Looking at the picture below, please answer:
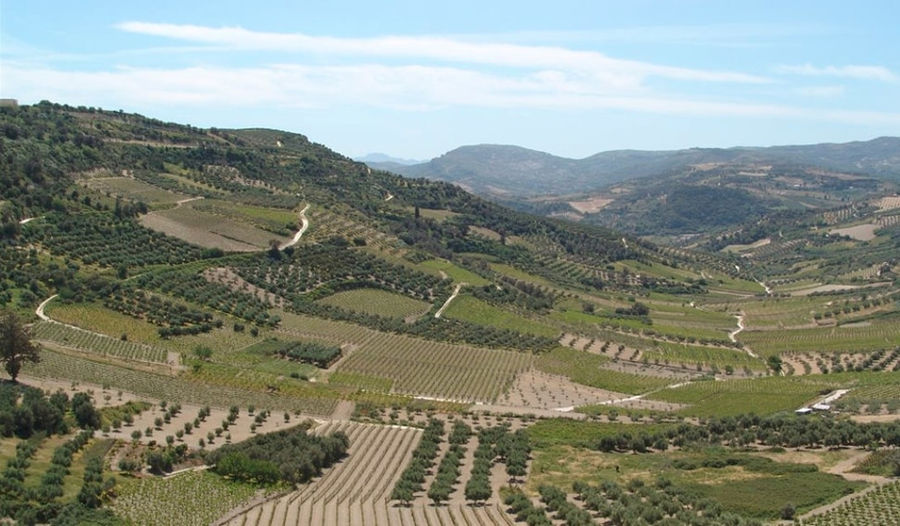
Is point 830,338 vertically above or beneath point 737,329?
above

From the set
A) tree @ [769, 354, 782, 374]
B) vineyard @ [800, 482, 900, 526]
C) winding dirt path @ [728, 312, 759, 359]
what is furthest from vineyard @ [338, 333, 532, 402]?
vineyard @ [800, 482, 900, 526]

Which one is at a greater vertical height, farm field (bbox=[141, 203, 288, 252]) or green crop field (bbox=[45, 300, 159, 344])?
farm field (bbox=[141, 203, 288, 252])

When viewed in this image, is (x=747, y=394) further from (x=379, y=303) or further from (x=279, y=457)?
(x=379, y=303)

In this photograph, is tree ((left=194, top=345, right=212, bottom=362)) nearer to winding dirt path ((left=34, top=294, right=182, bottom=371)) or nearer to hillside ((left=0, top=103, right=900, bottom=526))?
hillside ((left=0, top=103, right=900, bottom=526))

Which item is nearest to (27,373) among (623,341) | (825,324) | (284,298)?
(284,298)

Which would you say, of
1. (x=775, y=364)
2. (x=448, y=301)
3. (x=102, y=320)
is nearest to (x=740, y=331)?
(x=775, y=364)

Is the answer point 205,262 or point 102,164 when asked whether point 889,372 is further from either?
point 102,164

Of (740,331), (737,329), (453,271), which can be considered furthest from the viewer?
(453,271)
